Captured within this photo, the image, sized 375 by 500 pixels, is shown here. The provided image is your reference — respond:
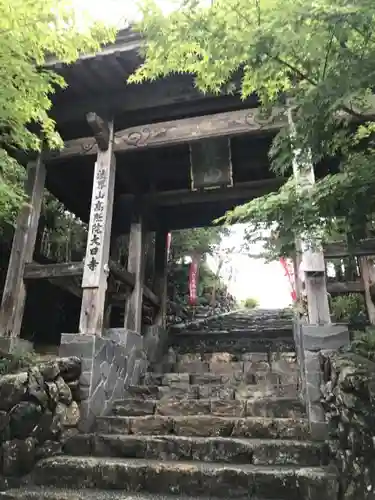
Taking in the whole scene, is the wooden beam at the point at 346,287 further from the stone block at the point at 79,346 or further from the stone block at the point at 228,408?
the stone block at the point at 79,346

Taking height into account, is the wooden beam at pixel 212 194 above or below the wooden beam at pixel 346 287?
above

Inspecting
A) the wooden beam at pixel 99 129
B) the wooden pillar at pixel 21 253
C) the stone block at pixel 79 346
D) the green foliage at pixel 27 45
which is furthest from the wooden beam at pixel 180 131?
the stone block at pixel 79 346

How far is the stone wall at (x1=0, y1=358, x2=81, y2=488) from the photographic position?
155 inches

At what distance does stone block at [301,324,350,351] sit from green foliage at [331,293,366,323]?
15.6 ft

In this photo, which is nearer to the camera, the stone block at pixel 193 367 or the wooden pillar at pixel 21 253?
the wooden pillar at pixel 21 253

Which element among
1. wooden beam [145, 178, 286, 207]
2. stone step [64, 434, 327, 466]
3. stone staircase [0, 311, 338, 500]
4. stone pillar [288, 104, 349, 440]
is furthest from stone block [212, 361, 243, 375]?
wooden beam [145, 178, 286, 207]

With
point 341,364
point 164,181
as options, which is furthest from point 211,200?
point 341,364

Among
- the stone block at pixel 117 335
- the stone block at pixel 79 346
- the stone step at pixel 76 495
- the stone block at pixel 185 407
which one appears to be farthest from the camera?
the stone block at pixel 117 335

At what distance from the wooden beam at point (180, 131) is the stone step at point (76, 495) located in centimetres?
478

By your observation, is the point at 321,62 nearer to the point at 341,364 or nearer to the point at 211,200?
the point at 341,364

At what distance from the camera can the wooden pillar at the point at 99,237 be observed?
5695 millimetres

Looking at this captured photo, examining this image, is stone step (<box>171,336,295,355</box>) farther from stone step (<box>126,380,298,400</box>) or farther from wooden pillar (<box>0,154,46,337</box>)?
wooden pillar (<box>0,154,46,337</box>)

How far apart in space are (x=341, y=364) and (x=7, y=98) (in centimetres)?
391

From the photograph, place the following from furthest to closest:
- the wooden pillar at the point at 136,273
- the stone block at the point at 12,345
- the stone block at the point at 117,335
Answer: the wooden pillar at the point at 136,273
the stone block at the point at 117,335
the stone block at the point at 12,345
